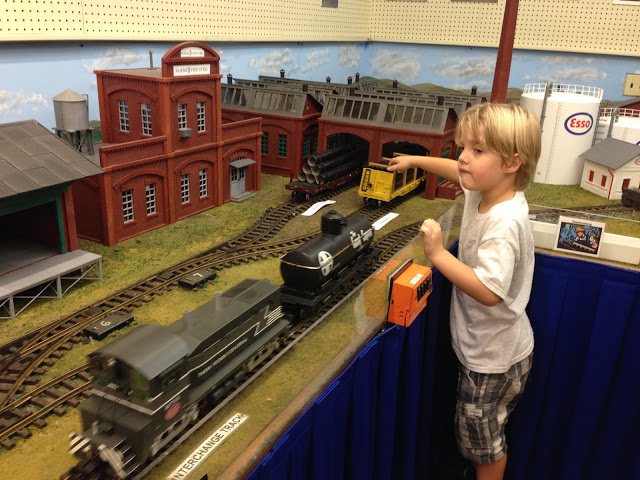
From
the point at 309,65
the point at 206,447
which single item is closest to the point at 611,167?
the point at 309,65

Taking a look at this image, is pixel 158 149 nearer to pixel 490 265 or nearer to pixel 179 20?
pixel 179 20

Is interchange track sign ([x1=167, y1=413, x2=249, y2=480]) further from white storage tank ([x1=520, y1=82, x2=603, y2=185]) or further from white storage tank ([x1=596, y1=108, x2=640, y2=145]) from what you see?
white storage tank ([x1=596, y1=108, x2=640, y2=145])

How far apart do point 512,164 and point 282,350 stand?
150 inches

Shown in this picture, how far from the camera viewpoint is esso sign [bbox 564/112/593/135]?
85.4 ft

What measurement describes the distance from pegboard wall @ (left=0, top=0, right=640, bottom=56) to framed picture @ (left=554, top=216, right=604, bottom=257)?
1840 cm

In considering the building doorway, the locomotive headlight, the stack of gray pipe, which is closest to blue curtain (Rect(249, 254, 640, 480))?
the locomotive headlight

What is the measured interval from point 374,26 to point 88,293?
34.1 m

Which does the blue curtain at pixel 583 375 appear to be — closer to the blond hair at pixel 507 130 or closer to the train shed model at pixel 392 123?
the blond hair at pixel 507 130

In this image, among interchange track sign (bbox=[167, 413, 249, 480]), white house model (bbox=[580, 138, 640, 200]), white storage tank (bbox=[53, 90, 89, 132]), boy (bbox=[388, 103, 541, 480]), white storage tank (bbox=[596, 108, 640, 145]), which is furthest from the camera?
white storage tank (bbox=[596, 108, 640, 145])

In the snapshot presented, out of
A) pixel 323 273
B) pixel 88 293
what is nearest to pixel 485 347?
pixel 323 273

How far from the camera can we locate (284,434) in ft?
16.6

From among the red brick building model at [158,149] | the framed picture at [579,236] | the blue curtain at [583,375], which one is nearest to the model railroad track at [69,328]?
the red brick building model at [158,149]

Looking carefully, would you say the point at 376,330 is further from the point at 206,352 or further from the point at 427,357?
the point at 206,352

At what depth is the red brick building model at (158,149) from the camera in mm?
17547
